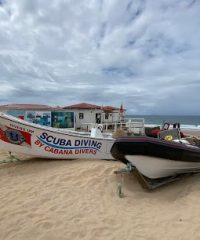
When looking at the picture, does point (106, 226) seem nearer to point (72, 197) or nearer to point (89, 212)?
point (89, 212)

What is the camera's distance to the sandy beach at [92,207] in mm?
4035

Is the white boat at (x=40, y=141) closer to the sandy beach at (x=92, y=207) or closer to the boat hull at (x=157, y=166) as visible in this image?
the sandy beach at (x=92, y=207)

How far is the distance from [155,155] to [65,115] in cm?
1543

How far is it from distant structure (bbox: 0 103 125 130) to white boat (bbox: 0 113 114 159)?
9655mm

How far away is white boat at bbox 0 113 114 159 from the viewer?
7.86 m

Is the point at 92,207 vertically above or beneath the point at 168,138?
beneath

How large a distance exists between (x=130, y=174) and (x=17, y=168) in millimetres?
3095

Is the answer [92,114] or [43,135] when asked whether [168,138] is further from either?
[92,114]

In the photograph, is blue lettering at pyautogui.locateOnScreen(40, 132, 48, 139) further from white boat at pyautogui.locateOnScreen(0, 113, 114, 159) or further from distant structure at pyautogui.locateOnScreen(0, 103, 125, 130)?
distant structure at pyautogui.locateOnScreen(0, 103, 125, 130)

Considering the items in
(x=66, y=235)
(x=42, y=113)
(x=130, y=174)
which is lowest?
(x=66, y=235)

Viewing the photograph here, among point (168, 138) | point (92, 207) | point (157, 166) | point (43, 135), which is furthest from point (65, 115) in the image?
point (92, 207)

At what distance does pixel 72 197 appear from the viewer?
5328 millimetres

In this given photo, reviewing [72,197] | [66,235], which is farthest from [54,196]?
[66,235]

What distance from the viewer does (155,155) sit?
5.71m
